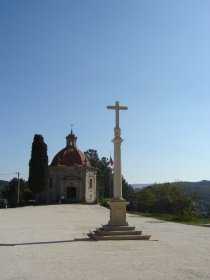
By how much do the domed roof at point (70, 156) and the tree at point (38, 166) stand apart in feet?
13.4

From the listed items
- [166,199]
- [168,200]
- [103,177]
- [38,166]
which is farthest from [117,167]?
[103,177]

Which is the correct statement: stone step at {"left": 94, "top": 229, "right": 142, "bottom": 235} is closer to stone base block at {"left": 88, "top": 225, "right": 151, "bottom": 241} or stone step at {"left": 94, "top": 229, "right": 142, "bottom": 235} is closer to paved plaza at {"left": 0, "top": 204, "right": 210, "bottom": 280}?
stone base block at {"left": 88, "top": 225, "right": 151, "bottom": 241}

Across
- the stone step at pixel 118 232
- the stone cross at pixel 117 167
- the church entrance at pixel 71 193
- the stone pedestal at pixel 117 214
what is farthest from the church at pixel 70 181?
the stone step at pixel 118 232

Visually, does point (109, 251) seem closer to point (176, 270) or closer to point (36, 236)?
point (176, 270)

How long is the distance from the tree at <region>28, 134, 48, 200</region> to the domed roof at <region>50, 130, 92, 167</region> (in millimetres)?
4071

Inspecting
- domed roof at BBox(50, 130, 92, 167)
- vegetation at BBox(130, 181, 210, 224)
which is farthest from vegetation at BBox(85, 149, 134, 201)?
vegetation at BBox(130, 181, 210, 224)

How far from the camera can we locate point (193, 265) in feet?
32.7

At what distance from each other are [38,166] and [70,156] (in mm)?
6869

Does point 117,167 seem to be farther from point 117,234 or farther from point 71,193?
point 71,193

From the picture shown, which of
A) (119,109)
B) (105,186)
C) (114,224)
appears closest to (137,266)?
(114,224)

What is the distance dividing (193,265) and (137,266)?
4.43 ft

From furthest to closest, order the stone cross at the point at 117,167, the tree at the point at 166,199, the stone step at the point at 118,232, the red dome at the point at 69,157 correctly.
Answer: the red dome at the point at 69,157
the tree at the point at 166,199
the stone cross at the point at 117,167
the stone step at the point at 118,232

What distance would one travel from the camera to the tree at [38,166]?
2308 inches

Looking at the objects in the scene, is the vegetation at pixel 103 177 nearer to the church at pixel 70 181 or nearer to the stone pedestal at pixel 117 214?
the church at pixel 70 181
